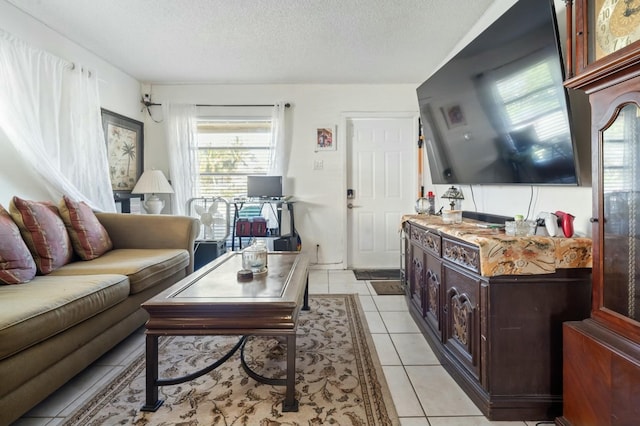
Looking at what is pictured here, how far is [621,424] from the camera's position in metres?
1.00

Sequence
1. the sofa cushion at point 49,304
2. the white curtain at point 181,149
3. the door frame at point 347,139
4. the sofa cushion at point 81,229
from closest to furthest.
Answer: the sofa cushion at point 49,304 → the sofa cushion at point 81,229 → the white curtain at point 181,149 → the door frame at point 347,139

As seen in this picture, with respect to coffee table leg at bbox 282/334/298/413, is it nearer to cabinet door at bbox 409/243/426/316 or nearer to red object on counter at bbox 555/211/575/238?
cabinet door at bbox 409/243/426/316

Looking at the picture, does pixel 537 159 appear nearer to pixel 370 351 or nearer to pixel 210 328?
pixel 370 351

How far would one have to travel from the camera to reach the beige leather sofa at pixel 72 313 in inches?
48.8

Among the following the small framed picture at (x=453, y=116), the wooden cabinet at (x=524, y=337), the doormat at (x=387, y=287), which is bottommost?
the doormat at (x=387, y=287)

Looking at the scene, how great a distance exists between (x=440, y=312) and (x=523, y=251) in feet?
2.30

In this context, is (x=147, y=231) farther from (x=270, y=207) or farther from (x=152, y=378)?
(x=152, y=378)

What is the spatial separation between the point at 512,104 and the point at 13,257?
2.84 meters

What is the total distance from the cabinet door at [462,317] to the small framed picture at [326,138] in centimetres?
259

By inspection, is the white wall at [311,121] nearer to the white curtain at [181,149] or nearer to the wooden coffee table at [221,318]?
the white curtain at [181,149]

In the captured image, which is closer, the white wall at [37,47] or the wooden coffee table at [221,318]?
the wooden coffee table at [221,318]

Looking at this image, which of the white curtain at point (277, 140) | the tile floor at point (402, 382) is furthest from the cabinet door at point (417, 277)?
the white curtain at point (277, 140)

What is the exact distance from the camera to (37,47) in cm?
256

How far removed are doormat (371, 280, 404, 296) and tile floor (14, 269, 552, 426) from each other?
0.56 meters
